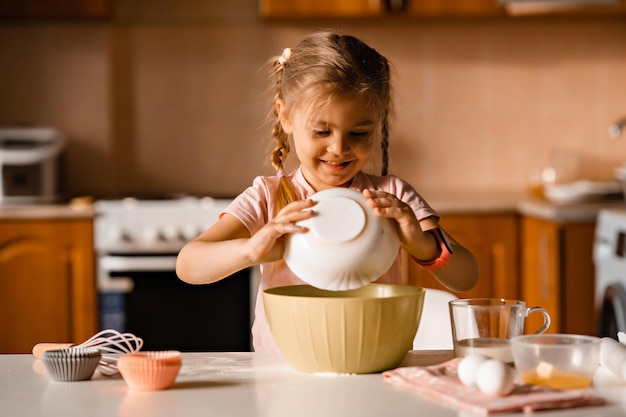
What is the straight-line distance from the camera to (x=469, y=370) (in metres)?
1.07

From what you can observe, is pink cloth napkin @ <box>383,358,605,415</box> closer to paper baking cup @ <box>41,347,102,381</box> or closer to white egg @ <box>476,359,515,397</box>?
white egg @ <box>476,359,515,397</box>

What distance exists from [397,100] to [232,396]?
300cm

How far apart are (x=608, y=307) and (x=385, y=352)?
2.02 meters

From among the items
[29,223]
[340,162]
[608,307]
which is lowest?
[608,307]

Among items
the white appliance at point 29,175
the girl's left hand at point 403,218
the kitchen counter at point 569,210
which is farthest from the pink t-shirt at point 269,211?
the white appliance at point 29,175

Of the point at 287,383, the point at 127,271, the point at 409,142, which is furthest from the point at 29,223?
the point at 287,383

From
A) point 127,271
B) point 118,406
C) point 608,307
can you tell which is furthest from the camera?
point 127,271

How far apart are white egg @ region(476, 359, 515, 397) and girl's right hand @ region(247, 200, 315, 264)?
27cm

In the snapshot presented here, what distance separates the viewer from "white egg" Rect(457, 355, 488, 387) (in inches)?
42.0

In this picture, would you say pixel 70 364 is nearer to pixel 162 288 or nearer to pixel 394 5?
pixel 162 288

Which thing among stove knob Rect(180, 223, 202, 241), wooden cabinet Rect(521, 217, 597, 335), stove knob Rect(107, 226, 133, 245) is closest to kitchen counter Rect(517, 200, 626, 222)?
wooden cabinet Rect(521, 217, 597, 335)

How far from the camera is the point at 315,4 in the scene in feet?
12.0

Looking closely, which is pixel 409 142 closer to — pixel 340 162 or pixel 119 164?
pixel 119 164

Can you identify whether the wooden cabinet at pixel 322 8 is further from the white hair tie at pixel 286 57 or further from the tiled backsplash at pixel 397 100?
the white hair tie at pixel 286 57
